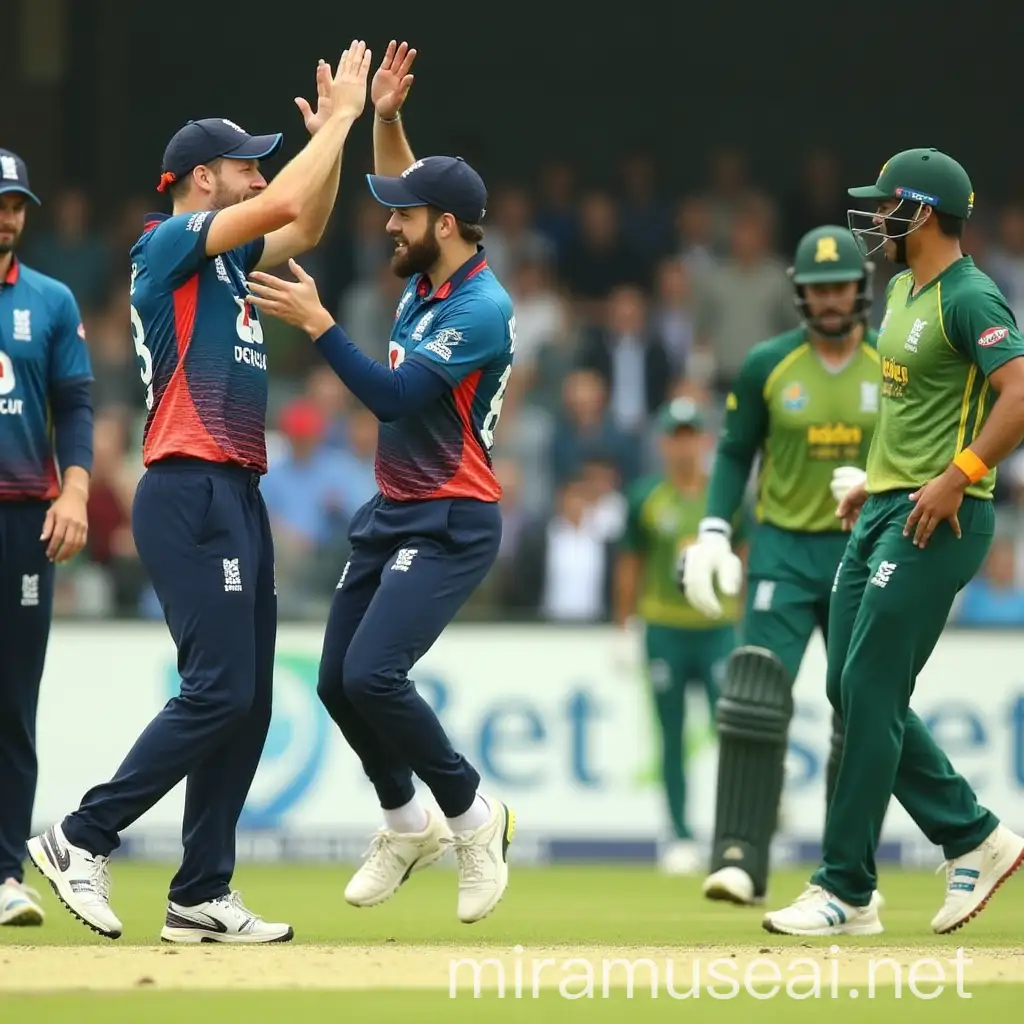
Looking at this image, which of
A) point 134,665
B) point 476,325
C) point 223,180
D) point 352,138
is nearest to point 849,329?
point 476,325

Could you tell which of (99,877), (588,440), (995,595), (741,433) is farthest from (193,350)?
(588,440)

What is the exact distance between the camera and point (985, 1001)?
5.87 m

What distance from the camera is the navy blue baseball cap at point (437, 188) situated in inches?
297

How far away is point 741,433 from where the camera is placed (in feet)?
31.2

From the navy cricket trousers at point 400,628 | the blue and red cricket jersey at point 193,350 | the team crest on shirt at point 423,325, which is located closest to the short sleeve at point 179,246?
the blue and red cricket jersey at point 193,350

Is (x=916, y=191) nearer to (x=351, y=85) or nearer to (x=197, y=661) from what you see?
(x=351, y=85)

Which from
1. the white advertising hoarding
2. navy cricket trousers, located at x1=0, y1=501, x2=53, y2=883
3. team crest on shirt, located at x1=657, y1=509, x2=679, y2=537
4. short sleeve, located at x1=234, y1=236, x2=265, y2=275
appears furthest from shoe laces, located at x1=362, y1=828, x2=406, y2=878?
team crest on shirt, located at x1=657, y1=509, x2=679, y2=537

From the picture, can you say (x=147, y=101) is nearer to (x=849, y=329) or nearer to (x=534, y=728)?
(x=534, y=728)

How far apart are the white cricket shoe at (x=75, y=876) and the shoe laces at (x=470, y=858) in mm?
1244

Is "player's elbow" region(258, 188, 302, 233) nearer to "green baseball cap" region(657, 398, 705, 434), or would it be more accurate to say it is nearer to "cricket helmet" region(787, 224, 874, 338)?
"cricket helmet" region(787, 224, 874, 338)

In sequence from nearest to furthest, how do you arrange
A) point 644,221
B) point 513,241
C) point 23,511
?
point 23,511 → point 513,241 → point 644,221

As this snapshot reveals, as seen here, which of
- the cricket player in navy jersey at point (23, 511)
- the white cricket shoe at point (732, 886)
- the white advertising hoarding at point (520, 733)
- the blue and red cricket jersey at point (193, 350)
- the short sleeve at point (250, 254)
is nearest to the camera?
the blue and red cricket jersey at point (193, 350)

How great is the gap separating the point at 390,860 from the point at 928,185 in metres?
2.99

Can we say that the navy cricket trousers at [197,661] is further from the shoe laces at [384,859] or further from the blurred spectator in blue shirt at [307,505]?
the blurred spectator in blue shirt at [307,505]
